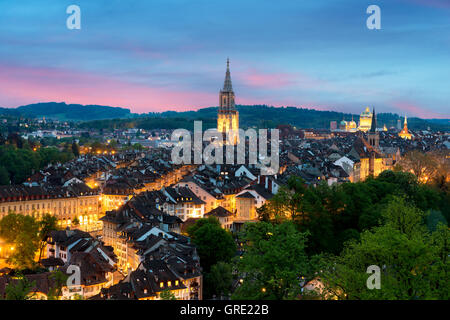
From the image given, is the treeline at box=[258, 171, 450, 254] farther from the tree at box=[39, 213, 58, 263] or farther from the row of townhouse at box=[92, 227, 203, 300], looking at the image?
the tree at box=[39, 213, 58, 263]

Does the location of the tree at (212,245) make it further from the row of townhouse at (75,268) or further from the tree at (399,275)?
the tree at (399,275)

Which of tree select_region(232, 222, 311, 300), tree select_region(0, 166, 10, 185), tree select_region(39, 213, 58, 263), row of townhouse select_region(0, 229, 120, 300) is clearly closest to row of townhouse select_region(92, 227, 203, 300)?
row of townhouse select_region(0, 229, 120, 300)

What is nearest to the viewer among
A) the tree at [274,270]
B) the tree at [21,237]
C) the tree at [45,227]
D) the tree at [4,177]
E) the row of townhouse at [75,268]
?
the tree at [274,270]

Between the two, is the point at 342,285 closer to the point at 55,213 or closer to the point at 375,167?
the point at 55,213

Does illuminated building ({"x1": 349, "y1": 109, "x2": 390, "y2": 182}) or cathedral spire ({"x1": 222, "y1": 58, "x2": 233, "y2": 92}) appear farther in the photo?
cathedral spire ({"x1": 222, "y1": 58, "x2": 233, "y2": 92})

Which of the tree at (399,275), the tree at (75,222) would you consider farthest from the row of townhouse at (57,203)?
the tree at (399,275)

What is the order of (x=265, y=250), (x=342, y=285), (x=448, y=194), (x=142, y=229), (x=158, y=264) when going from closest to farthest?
(x=342, y=285) → (x=265, y=250) → (x=158, y=264) → (x=142, y=229) → (x=448, y=194)

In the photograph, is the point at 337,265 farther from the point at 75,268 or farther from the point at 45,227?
the point at 45,227
